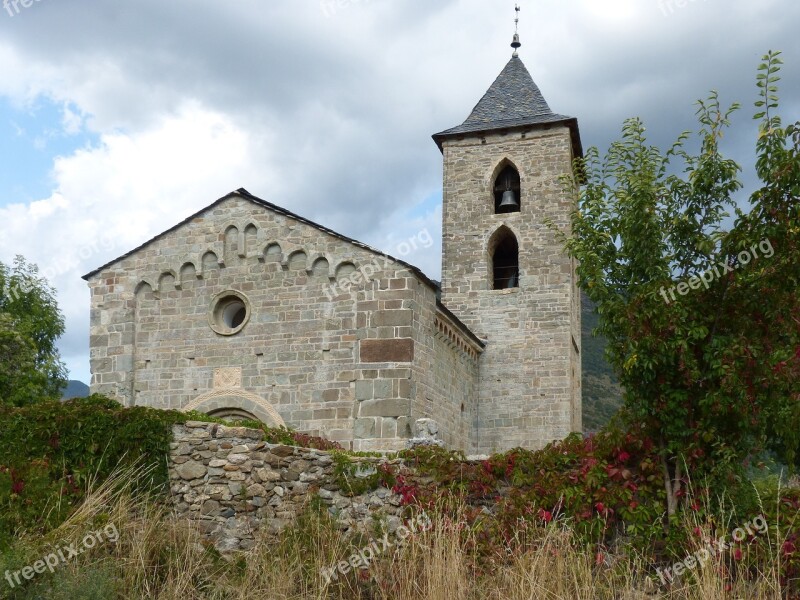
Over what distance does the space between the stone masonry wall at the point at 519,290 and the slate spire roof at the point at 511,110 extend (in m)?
0.26

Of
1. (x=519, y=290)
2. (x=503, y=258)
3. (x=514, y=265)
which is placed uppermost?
(x=503, y=258)

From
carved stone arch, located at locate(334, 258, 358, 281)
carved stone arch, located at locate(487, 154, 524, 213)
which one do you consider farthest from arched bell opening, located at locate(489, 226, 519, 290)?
carved stone arch, located at locate(334, 258, 358, 281)

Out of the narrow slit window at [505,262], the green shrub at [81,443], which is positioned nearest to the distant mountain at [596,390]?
the narrow slit window at [505,262]

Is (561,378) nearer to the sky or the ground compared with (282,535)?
nearer to the sky

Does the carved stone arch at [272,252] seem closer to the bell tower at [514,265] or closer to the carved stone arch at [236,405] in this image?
the carved stone arch at [236,405]

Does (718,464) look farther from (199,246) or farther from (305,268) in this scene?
(199,246)

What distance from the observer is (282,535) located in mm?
8531

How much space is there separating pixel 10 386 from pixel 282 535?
1666cm

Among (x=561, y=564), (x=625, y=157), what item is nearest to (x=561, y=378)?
(x=625, y=157)

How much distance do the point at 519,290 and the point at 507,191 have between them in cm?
248

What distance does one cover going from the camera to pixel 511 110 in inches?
836

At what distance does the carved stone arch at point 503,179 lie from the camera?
67.2ft

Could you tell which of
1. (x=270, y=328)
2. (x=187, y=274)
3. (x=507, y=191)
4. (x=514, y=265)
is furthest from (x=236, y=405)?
(x=507, y=191)

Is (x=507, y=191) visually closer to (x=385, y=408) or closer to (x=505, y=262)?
(x=505, y=262)
